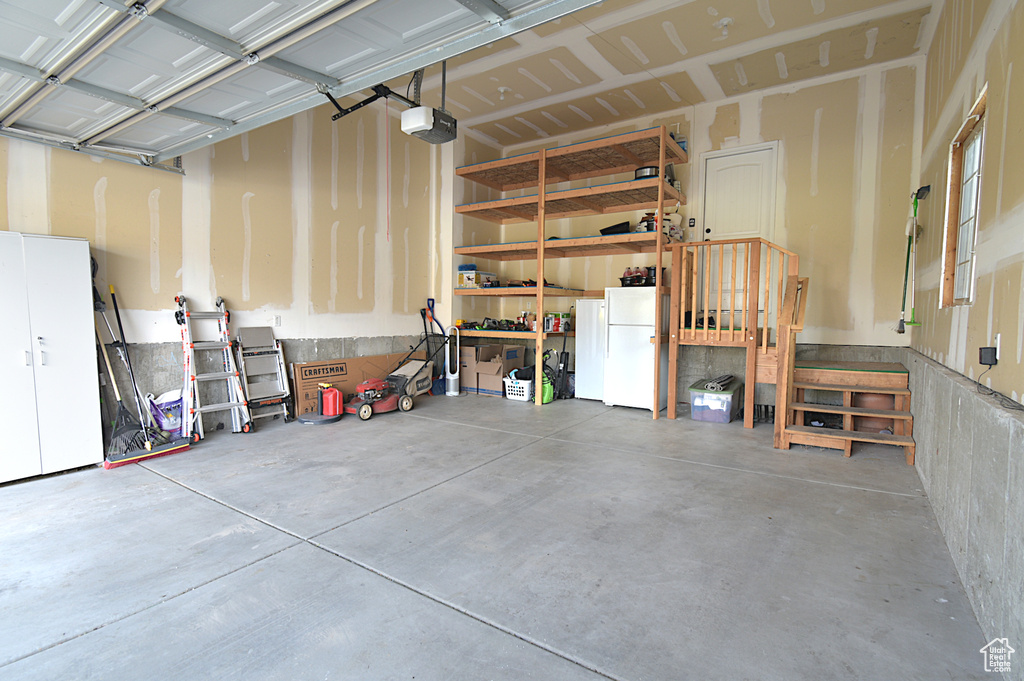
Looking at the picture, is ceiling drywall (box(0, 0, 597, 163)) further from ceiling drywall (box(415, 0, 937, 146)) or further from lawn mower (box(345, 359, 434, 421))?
lawn mower (box(345, 359, 434, 421))

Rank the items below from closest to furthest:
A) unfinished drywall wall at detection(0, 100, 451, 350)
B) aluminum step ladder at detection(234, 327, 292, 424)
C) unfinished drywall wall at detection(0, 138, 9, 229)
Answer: unfinished drywall wall at detection(0, 138, 9, 229), unfinished drywall wall at detection(0, 100, 451, 350), aluminum step ladder at detection(234, 327, 292, 424)

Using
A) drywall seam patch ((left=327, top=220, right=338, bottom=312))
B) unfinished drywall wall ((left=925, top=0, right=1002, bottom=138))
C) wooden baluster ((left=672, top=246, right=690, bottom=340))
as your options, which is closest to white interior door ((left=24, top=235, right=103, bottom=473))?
drywall seam patch ((left=327, top=220, right=338, bottom=312))

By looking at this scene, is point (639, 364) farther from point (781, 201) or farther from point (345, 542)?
point (345, 542)

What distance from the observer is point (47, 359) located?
3.66m

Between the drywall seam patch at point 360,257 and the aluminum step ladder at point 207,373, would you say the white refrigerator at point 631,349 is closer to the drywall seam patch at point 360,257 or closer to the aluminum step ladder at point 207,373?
the drywall seam patch at point 360,257

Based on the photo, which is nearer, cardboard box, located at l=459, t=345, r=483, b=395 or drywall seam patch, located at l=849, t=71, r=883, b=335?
drywall seam patch, located at l=849, t=71, r=883, b=335

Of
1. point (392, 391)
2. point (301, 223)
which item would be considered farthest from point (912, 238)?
point (301, 223)

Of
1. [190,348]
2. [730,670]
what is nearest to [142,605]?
[730,670]

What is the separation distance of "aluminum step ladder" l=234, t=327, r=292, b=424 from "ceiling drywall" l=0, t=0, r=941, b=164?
6.32ft

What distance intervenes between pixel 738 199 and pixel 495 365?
4.10 metres

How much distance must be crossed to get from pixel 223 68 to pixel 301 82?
41cm

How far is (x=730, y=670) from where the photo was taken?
5.63ft

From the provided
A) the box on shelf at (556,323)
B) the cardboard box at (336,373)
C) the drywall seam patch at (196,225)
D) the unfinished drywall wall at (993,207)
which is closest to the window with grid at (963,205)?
the unfinished drywall wall at (993,207)

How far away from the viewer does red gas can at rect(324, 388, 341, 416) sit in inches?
220
